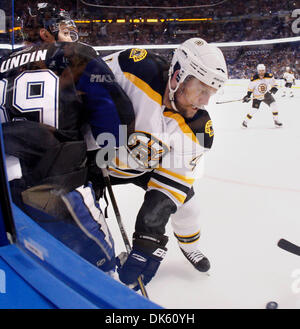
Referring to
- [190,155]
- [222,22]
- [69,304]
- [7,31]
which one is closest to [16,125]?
[7,31]

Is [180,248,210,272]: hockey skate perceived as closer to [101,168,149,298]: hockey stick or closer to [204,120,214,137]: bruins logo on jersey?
[101,168,149,298]: hockey stick

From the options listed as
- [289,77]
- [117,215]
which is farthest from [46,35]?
[289,77]

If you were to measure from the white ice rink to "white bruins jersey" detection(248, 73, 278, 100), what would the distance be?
136cm

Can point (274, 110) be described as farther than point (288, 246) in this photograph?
Yes

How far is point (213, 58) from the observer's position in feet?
2.81

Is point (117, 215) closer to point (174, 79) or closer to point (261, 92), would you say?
point (174, 79)

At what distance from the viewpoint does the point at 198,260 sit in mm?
1185

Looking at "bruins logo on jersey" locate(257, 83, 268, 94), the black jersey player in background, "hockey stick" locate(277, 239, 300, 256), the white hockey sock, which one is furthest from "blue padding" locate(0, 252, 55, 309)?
"bruins logo on jersey" locate(257, 83, 268, 94)

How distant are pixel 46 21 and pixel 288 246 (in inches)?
48.4

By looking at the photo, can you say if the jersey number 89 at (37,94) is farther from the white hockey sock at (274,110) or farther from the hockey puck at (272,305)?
the white hockey sock at (274,110)

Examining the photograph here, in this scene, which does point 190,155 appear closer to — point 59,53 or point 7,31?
point 59,53

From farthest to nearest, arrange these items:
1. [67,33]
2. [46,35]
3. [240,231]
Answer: [240,231], [67,33], [46,35]

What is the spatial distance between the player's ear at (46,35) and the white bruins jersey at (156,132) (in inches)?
7.9
